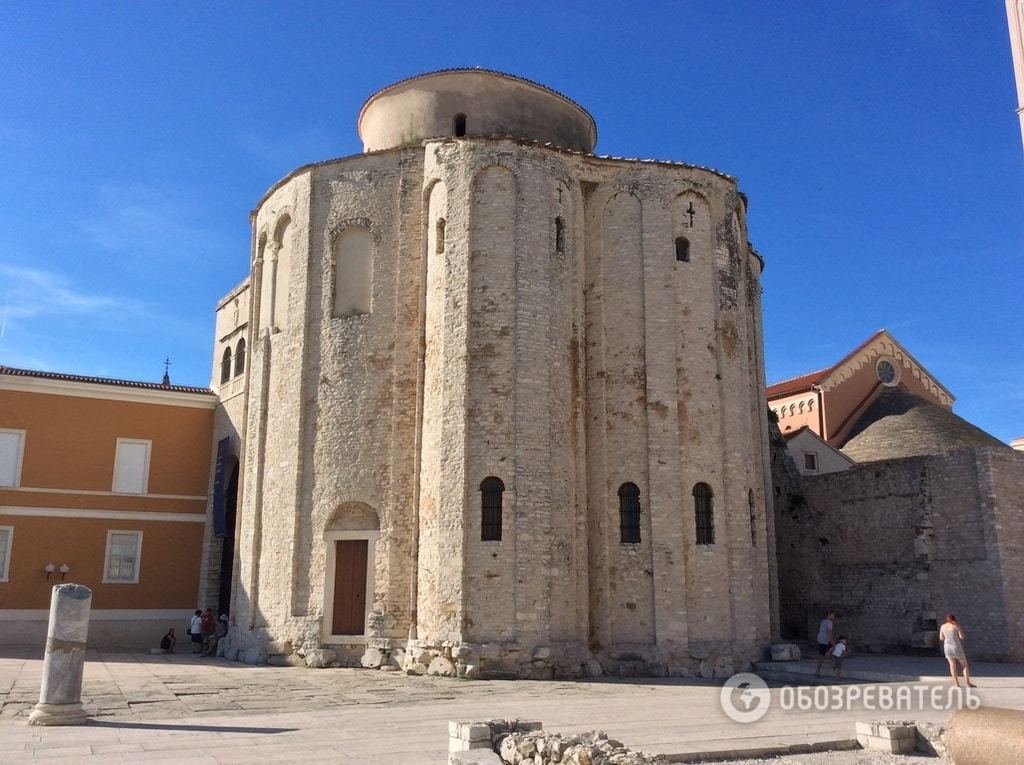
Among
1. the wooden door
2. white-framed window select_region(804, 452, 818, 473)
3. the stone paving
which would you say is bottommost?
the stone paving

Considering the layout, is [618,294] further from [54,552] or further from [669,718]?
[54,552]

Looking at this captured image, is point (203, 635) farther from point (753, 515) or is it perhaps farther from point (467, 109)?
point (467, 109)

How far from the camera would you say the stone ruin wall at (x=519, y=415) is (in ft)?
62.6

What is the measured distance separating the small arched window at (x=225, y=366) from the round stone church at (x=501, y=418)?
5.76 metres

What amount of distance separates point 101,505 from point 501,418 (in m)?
13.4

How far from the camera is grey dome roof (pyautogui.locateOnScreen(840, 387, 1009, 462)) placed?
28875mm

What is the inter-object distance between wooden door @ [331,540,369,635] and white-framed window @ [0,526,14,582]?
33.8 feet

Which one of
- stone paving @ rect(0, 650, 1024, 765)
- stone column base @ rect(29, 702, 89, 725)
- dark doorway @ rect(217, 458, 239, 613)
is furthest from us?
dark doorway @ rect(217, 458, 239, 613)

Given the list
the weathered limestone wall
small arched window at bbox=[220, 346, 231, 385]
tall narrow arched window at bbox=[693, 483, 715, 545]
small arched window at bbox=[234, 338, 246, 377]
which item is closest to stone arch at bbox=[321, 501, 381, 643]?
tall narrow arched window at bbox=[693, 483, 715, 545]

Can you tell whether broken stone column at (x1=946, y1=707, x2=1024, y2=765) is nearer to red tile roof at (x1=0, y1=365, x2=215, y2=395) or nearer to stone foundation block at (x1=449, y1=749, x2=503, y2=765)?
stone foundation block at (x1=449, y1=749, x2=503, y2=765)

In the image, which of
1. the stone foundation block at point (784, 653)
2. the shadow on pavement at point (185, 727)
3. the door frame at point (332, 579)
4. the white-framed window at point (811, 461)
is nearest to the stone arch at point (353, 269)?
the door frame at point (332, 579)

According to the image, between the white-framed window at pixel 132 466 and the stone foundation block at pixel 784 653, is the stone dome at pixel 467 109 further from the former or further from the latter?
the stone foundation block at pixel 784 653

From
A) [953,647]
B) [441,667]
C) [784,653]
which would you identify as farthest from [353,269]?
[953,647]

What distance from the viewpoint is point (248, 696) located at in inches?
583
